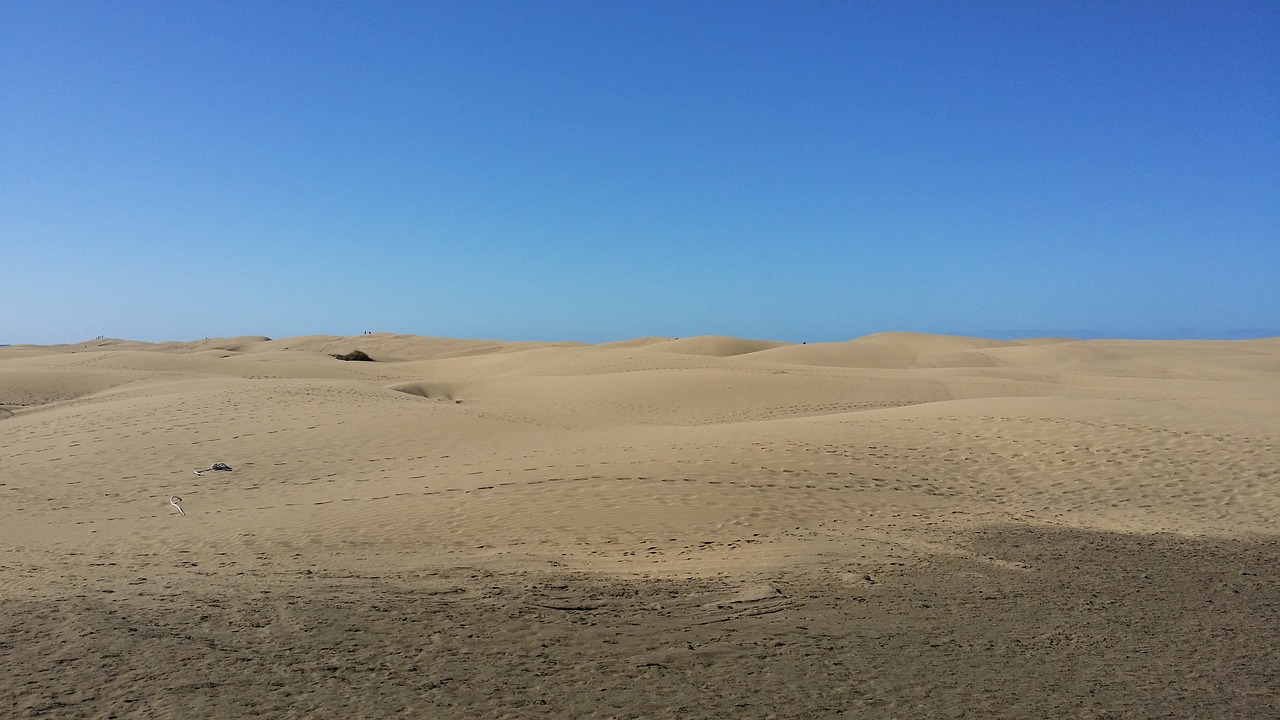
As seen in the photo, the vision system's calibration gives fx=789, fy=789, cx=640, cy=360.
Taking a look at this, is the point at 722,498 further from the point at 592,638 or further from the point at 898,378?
the point at 898,378

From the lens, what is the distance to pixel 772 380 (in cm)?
2433

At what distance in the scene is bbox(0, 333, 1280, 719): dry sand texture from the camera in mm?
4805

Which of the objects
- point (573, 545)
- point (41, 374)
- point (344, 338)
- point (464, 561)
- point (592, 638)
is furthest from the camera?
point (344, 338)

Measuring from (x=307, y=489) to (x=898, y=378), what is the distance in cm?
1987

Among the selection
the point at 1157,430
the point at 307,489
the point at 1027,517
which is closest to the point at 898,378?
the point at 1157,430

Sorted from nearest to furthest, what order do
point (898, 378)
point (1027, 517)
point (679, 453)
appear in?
point (1027, 517) < point (679, 453) < point (898, 378)

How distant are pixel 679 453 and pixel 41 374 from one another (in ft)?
92.1

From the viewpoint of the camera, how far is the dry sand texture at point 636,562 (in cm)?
480

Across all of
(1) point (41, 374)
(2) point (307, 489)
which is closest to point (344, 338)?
(1) point (41, 374)

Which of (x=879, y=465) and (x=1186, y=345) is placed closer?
(x=879, y=465)

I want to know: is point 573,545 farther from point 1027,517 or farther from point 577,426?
point 577,426

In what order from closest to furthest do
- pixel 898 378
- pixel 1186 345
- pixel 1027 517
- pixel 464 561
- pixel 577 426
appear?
1. pixel 464 561
2. pixel 1027 517
3. pixel 577 426
4. pixel 898 378
5. pixel 1186 345

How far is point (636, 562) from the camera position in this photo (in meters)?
7.86

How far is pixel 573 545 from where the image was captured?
8.62m
